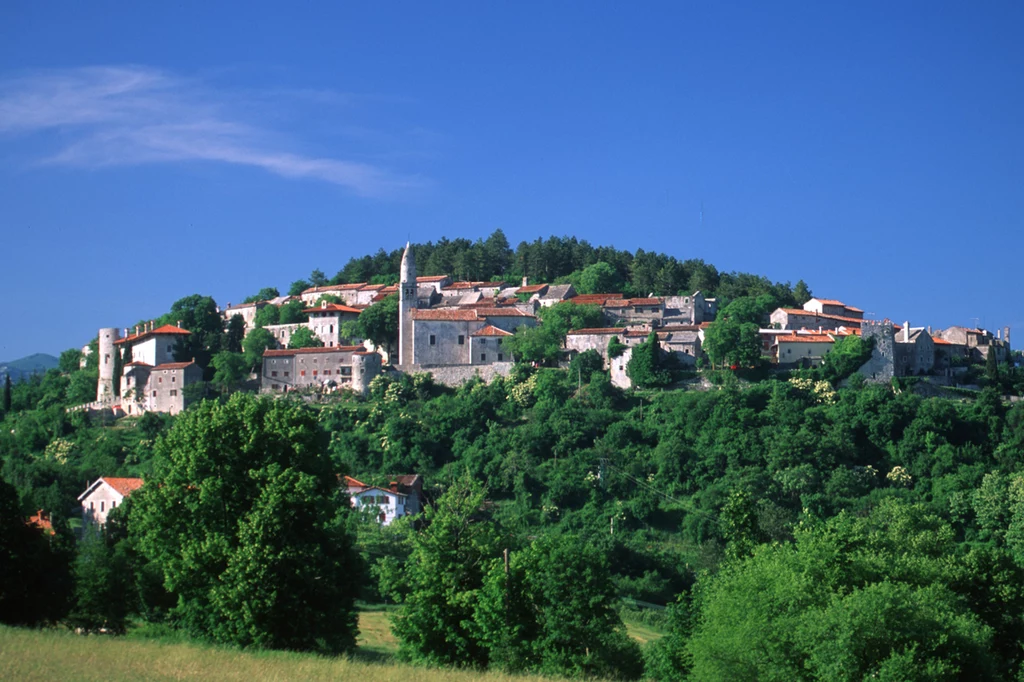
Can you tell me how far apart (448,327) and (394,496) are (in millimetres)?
18576

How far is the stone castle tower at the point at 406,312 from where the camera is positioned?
251 ft

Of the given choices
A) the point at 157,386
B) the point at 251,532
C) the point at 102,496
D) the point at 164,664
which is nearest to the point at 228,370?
the point at 157,386

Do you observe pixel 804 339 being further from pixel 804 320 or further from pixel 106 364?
→ pixel 106 364

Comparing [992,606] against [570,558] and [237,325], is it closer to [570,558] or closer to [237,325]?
[570,558]

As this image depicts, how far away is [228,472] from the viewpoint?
31.9m

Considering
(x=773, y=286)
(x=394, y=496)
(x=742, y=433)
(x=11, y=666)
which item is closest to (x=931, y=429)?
(x=742, y=433)

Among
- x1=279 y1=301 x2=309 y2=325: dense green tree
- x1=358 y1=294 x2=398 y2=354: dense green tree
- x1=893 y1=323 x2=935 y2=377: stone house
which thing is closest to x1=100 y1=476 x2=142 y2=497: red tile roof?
x1=358 y1=294 x2=398 y2=354: dense green tree

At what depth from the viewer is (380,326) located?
258 feet

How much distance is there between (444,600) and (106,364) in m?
51.7

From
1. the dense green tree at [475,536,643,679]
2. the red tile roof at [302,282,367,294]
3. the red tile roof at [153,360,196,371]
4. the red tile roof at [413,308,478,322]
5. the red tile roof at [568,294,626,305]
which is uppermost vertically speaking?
the red tile roof at [302,282,367,294]

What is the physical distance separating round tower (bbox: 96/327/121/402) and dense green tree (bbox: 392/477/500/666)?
4845cm

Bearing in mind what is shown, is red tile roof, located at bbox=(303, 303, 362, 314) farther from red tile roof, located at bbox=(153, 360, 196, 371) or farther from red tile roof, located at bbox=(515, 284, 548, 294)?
red tile roof, located at bbox=(515, 284, 548, 294)

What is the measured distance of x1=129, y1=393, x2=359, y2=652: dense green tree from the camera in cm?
3031

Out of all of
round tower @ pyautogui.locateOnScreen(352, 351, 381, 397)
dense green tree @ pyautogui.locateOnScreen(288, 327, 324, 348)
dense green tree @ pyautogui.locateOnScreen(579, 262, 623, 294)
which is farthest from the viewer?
dense green tree @ pyautogui.locateOnScreen(579, 262, 623, 294)
